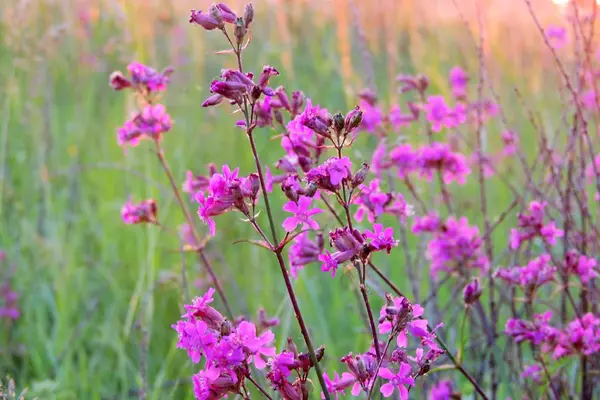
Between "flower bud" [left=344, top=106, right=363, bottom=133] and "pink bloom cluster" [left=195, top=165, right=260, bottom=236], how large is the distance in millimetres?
187

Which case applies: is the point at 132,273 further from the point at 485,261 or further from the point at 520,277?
the point at 520,277

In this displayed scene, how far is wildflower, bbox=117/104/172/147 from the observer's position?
6.20 feet

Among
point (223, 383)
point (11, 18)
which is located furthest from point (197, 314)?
point (11, 18)

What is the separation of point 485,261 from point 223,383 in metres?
1.32

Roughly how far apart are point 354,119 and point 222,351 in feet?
1.49

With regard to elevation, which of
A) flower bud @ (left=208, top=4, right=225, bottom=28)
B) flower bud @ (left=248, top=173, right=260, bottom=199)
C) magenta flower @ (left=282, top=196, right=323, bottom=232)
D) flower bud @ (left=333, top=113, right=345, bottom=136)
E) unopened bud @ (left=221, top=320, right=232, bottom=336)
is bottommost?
unopened bud @ (left=221, top=320, right=232, bottom=336)

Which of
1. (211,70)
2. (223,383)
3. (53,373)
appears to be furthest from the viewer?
(211,70)

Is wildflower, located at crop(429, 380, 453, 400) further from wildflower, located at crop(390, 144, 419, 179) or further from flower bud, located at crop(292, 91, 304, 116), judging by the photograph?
flower bud, located at crop(292, 91, 304, 116)

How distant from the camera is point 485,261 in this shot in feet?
7.25

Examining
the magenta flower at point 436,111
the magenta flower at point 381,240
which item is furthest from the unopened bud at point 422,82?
the magenta flower at point 381,240

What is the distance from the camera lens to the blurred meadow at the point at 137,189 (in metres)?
2.69

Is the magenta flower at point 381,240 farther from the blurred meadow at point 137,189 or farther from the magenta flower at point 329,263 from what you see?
the blurred meadow at point 137,189

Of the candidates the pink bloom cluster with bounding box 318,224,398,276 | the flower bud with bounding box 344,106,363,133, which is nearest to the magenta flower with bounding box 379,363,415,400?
the pink bloom cluster with bounding box 318,224,398,276

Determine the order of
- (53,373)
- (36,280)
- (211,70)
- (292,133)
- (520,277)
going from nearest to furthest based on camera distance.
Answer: (292,133), (520,277), (53,373), (36,280), (211,70)
